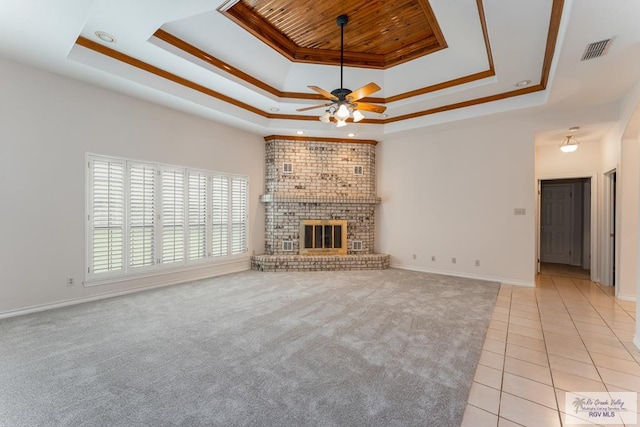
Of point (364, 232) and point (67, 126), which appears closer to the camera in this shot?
point (67, 126)

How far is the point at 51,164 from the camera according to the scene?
3715mm

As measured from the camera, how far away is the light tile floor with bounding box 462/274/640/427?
1.91 metres

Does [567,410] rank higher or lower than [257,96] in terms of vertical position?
lower

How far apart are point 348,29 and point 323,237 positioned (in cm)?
413

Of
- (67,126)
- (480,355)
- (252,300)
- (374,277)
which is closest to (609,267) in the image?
(374,277)

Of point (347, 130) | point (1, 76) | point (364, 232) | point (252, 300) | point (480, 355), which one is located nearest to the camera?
point (480, 355)

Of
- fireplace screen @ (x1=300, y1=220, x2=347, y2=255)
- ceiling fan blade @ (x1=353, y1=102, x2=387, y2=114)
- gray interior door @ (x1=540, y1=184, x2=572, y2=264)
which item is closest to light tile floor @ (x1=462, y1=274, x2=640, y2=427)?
ceiling fan blade @ (x1=353, y1=102, x2=387, y2=114)

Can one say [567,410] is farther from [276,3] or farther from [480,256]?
[276,3]

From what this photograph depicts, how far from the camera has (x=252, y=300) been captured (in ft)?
13.5

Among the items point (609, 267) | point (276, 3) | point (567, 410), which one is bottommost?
point (567, 410)

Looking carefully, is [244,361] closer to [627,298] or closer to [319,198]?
[319,198]

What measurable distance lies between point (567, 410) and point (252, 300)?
11.1ft

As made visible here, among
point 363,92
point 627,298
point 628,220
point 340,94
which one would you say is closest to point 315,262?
point 340,94

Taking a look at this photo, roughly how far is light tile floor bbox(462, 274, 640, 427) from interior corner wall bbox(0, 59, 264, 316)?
4.78 meters
